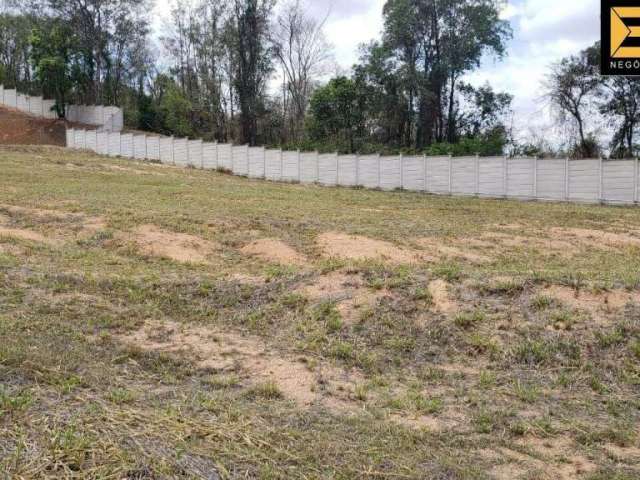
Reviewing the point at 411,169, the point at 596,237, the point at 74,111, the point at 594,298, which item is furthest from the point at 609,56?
the point at 74,111

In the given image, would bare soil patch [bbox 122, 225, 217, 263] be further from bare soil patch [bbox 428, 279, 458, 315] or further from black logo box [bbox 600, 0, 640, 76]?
black logo box [bbox 600, 0, 640, 76]

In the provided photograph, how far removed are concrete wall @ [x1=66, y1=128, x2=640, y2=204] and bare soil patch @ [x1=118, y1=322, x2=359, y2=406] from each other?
16.9m

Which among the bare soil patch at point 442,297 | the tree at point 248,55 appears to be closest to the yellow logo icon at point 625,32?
the bare soil patch at point 442,297

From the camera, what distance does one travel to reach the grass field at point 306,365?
2.92m

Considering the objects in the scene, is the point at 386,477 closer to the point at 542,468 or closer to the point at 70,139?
the point at 542,468

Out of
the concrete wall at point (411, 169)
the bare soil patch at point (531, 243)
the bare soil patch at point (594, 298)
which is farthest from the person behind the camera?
the concrete wall at point (411, 169)

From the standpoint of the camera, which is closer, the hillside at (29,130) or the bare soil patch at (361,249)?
the bare soil patch at (361,249)

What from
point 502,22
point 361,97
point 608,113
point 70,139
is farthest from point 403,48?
point 70,139

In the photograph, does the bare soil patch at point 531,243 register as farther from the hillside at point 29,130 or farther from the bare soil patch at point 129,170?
the hillside at point 29,130

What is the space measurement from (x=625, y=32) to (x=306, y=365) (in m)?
3.51

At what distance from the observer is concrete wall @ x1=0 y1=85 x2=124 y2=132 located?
36.6 m

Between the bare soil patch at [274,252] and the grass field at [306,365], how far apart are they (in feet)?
0.22

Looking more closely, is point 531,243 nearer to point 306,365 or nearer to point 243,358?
point 306,365

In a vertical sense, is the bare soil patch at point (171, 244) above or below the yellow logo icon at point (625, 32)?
below
